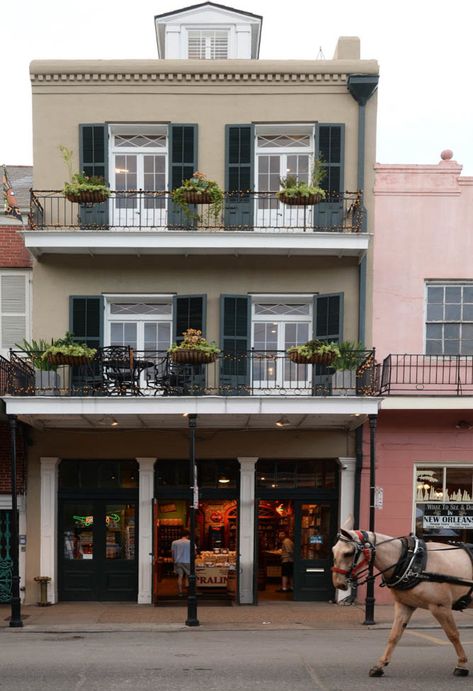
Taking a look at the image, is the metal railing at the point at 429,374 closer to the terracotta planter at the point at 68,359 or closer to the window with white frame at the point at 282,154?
the window with white frame at the point at 282,154

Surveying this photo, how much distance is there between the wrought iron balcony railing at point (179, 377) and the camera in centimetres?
1491

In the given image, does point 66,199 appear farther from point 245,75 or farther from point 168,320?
point 245,75

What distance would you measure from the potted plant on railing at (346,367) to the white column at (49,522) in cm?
598

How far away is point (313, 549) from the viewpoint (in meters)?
16.6

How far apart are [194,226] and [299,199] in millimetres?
2202

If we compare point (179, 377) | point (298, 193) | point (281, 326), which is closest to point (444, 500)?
point (281, 326)

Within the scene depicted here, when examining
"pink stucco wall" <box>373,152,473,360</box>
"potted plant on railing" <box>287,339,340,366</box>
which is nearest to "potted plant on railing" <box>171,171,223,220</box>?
"potted plant on railing" <box>287,339,340,366</box>

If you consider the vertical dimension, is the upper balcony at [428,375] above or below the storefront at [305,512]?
above

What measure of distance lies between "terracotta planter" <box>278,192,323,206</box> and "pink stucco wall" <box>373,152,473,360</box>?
5.85 feet

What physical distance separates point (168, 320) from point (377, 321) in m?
4.40

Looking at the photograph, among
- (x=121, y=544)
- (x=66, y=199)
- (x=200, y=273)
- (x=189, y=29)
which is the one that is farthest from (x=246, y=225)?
(x=121, y=544)

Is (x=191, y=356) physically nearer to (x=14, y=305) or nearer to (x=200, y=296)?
(x=200, y=296)

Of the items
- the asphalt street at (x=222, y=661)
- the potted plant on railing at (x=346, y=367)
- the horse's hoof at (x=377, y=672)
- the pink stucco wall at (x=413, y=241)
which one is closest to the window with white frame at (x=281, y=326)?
the potted plant on railing at (x=346, y=367)

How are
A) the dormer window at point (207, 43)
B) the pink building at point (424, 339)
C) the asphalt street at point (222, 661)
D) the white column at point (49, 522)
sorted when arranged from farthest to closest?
the dormer window at point (207, 43)
the pink building at point (424, 339)
the white column at point (49, 522)
the asphalt street at point (222, 661)
